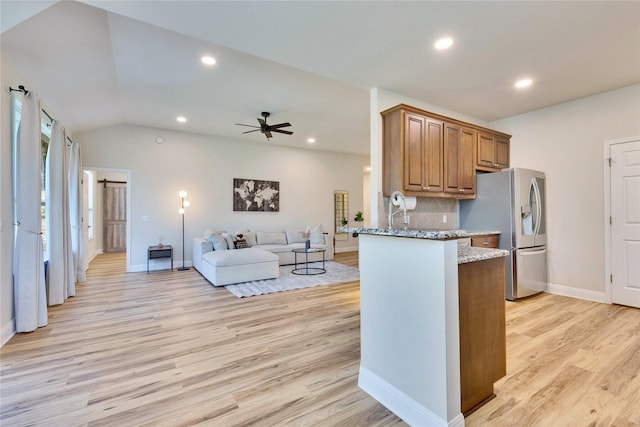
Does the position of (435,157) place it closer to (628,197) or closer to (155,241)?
(628,197)

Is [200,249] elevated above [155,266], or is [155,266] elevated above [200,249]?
[200,249]

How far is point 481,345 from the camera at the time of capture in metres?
1.78

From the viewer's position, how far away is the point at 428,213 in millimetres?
4027

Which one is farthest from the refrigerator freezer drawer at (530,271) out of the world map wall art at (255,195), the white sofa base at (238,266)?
the world map wall art at (255,195)

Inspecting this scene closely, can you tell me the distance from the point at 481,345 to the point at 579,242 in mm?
3476

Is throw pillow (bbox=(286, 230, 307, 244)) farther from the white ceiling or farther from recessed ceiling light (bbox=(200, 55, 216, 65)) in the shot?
recessed ceiling light (bbox=(200, 55, 216, 65))

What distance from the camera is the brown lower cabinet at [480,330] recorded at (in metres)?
1.68

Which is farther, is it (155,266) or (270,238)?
(270,238)

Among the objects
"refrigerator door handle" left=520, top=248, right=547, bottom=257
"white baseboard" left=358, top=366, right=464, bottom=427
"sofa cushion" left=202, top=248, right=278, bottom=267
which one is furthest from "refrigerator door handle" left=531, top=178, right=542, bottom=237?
"sofa cushion" left=202, top=248, right=278, bottom=267

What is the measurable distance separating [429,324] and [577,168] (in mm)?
4045

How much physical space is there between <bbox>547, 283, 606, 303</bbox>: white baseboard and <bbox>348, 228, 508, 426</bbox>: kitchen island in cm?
311

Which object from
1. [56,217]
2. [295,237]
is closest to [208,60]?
[56,217]

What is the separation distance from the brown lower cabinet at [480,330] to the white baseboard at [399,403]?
24 cm

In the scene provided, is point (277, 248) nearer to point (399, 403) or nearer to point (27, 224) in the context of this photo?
point (27, 224)
